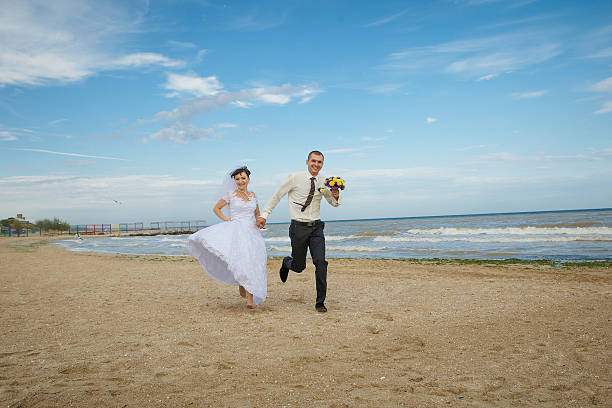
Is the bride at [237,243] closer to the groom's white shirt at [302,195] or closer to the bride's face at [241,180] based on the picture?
the bride's face at [241,180]

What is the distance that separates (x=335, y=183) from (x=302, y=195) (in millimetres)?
543

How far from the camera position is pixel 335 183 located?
6.35 metres

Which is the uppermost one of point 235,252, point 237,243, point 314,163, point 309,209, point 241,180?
point 314,163

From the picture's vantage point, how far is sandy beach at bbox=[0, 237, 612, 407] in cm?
328

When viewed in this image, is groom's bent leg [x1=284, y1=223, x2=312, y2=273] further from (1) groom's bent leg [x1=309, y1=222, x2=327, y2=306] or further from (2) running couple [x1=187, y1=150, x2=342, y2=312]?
(1) groom's bent leg [x1=309, y1=222, x2=327, y2=306]

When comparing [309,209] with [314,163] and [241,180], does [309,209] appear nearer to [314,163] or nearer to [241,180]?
[314,163]

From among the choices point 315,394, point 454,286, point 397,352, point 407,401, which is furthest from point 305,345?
point 454,286

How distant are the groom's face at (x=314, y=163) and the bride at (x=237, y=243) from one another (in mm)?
1051

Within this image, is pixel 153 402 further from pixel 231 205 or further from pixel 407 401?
pixel 231 205

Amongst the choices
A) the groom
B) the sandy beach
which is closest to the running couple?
the groom

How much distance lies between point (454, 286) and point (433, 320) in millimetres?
3466

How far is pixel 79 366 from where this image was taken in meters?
3.98

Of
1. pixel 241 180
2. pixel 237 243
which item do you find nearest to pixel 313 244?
pixel 237 243

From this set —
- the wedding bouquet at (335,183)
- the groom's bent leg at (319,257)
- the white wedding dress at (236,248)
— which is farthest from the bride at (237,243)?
the wedding bouquet at (335,183)
